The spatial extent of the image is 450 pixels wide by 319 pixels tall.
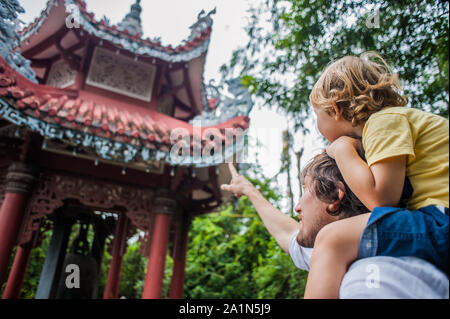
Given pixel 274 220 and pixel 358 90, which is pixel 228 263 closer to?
pixel 274 220

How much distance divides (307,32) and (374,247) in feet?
7.46

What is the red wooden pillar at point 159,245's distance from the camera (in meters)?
3.54

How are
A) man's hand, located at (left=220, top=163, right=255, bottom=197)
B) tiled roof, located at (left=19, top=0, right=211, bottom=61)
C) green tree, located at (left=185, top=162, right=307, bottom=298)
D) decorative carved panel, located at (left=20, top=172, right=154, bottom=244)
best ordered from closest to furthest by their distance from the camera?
man's hand, located at (left=220, top=163, right=255, bottom=197) < decorative carved panel, located at (left=20, top=172, right=154, bottom=244) < tiled roof, located at (left=19, top=0, right=211, bottom=61) < green tree, located at (left=185, top=162, right=307, bottom=298)

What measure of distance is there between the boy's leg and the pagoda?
268 cm

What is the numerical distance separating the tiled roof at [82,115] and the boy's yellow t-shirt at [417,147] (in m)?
2.72

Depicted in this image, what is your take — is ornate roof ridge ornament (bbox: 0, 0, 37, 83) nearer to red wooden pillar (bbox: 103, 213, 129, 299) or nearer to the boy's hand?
the boy's hand

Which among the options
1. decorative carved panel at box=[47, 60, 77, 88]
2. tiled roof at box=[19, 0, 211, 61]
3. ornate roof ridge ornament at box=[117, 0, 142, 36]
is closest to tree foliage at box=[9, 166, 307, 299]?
tiled roof at box=[19, 0, 211, 61]

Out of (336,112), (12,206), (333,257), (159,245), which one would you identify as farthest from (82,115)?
(333,257)

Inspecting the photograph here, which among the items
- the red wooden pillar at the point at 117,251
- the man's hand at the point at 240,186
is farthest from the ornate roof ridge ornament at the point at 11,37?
the red wooden pillar at the point at 117,251

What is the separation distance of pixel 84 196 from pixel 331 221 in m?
3.53

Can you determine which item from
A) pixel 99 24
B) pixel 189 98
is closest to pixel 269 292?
pixel 189 98

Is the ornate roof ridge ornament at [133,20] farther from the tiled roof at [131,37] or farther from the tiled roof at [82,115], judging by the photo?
the tiled roof at [82,115]

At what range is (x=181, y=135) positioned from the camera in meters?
3.42

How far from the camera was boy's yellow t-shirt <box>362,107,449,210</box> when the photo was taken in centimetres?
64
